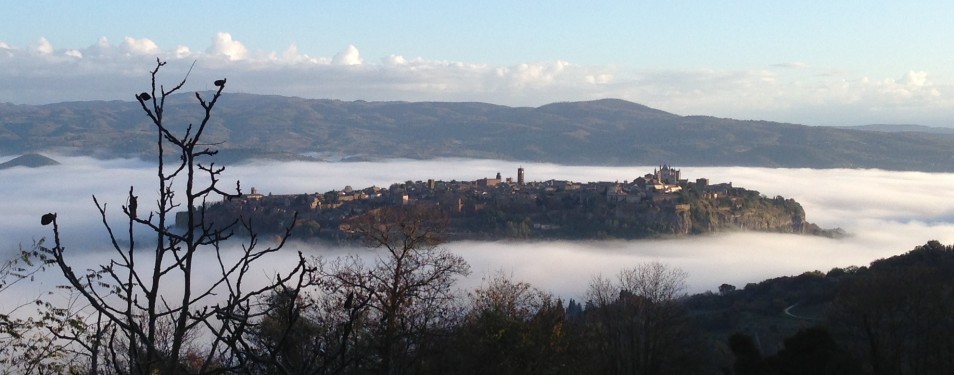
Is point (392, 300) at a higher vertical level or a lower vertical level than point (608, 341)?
higher

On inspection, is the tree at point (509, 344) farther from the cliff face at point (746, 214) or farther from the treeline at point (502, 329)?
the cliff face at point (746, 214)

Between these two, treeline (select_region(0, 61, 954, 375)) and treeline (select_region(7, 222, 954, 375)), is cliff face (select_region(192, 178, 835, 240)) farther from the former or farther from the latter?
treeline (select_region(0, 61, 954, 375))

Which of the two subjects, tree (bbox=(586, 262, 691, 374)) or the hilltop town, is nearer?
tree (bbox=(586, 262, 691, 374))

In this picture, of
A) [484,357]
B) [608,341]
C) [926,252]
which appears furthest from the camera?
[926,252]

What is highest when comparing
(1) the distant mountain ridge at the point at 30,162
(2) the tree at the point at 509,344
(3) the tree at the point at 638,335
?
(2) the tree at the point at 509,344

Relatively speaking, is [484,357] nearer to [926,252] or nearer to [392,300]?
[392,300]

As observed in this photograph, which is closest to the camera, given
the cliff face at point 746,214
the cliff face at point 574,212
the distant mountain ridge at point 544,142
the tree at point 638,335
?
the tree at point 638,335

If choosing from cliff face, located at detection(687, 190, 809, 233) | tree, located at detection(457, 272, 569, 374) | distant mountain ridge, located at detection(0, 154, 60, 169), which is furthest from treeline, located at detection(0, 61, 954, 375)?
distant mountain ridge, located at detection(0, 154, 60, 169)

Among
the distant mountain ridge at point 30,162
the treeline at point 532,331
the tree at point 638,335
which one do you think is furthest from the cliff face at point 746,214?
the distant mountain ridge at point 30,162

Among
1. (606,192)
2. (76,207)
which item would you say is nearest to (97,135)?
(76,207)
